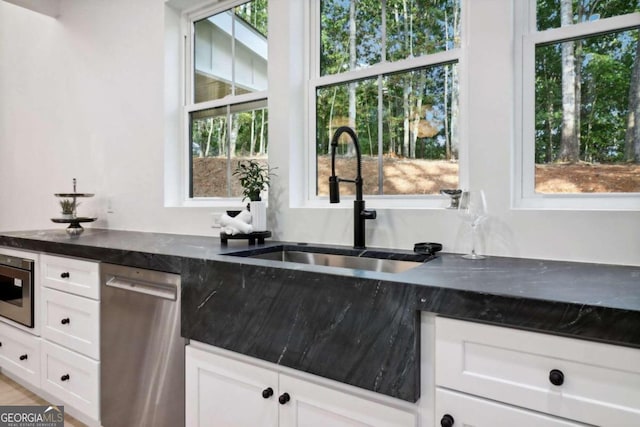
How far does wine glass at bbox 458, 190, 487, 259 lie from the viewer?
4.77ft

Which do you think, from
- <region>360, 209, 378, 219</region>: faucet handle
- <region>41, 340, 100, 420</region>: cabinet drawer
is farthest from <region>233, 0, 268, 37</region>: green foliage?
<region>41, 340, 100, 420</region>: cabinet drawer

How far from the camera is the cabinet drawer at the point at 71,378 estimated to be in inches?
73.4

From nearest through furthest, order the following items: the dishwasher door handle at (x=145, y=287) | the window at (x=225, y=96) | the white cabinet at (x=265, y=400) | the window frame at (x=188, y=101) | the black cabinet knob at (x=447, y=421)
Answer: the black cabinet knob at (x=447, y=421) < the white cabinet at (x=265, y=400) < the dishwasher door handle at (x=145, y=287) < the window at (x=225, y=96) < the window frame at (x=188, y=101)

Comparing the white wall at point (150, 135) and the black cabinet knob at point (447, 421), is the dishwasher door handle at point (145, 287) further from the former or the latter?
the black cabinet knob at point (447, 421)

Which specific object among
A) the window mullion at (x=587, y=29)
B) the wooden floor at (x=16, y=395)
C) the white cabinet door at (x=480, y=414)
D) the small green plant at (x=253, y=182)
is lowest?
the wooden floor at (x=16, y=395)

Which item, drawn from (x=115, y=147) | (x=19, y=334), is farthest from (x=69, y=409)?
(x=115, y=147)

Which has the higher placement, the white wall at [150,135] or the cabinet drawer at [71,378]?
the white wall at [150,135]

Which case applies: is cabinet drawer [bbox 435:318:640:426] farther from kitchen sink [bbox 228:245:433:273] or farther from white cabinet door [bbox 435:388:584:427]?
kitchen sink [bbox 228:245:433:273]

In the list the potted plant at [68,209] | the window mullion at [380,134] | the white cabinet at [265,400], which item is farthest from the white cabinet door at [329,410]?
the potted plant at [68,209]

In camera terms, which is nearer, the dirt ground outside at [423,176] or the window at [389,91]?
the dirt ground outside at [423,176]

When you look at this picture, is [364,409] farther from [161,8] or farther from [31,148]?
[31,148]

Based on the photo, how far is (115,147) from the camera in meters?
2.81

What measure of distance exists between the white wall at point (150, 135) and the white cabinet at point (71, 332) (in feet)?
2.11

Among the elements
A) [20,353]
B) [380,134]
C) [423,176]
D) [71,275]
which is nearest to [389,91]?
[380,134]
